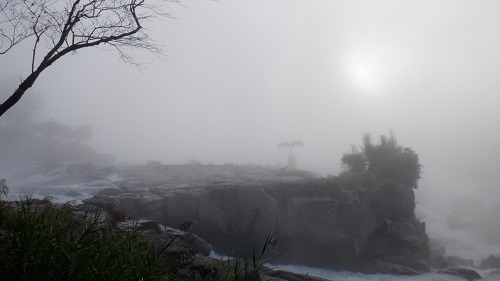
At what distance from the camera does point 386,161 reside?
3469cm

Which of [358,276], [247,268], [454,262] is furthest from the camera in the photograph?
[454,262]

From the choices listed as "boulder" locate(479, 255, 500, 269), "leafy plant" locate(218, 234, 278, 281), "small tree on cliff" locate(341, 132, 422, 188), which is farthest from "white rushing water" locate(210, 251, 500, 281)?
"leafy plant" locate(218, 234, 278, 281)

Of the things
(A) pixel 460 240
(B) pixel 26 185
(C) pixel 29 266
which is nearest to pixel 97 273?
(C) pixel 29 266

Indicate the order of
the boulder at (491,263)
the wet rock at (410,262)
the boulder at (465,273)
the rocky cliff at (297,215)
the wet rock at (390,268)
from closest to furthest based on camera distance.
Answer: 1. the boulder at (465,273)
2. the wet rock at (390,268)
3. the rocky cliff at (297,215)
4. the wet rock at (410,262)
5. the boulder at (491,263)

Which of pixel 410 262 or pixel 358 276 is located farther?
pixel 410 262

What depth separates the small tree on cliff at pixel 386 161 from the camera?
3419 cm

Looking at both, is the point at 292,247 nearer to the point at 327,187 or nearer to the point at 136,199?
the point at 327,187

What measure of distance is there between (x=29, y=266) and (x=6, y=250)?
0.43m

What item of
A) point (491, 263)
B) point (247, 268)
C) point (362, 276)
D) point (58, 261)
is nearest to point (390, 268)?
point (362, 276)

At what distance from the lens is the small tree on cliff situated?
3419 cm

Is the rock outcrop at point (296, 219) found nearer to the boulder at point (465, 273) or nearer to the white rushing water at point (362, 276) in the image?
the white rushing water at point (362, 276)

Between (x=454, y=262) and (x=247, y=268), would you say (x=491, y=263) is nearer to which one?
(x=454, y=262)

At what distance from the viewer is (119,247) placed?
4.82m

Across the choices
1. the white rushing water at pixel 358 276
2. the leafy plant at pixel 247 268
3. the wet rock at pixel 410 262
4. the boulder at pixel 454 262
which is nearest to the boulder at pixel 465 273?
the white rushing water at pixel 358 276
